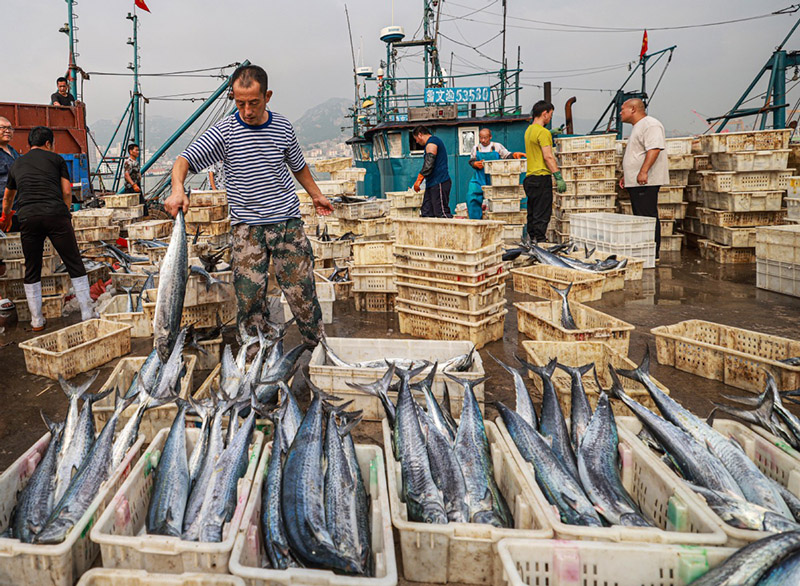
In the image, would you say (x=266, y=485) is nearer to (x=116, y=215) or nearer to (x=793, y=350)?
(x=793, y=350)

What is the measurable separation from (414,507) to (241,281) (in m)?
2.77

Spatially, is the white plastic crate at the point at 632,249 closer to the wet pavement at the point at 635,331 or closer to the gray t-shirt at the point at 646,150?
the wet pavement at the point at 635,331

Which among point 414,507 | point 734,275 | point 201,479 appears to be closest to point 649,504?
point 414,507

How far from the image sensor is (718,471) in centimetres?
262

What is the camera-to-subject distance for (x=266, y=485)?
100 inches

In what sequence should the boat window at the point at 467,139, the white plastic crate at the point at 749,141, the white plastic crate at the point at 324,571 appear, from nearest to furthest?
the white plastic crate at the point at 324,571 < the white plastic crate at the point at 749,141 < the boat window at the point at 467,139

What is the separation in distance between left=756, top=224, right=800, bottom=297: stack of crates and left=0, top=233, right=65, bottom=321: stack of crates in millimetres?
9018

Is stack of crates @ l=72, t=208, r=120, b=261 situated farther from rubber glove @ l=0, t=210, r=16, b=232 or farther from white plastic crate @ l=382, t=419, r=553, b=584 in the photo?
white plastic crate @ l=382, t=419, r=553, b=584

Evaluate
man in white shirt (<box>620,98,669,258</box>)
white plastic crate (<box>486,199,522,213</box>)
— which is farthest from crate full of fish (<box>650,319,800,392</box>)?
white plastic crate (<box>486,199,522,213</box>)

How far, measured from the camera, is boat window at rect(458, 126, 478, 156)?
17.5 metres

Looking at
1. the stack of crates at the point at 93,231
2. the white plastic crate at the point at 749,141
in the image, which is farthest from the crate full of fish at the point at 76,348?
the white plastic crate at the point at 749,141

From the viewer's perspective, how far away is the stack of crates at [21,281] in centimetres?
693

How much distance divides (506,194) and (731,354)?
806 centimetres

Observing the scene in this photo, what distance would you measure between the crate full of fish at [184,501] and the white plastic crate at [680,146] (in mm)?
10687
